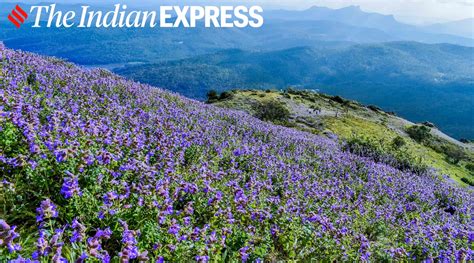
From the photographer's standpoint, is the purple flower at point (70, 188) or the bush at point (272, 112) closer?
the purple flower at point (70, 188)

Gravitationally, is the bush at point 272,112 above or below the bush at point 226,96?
above

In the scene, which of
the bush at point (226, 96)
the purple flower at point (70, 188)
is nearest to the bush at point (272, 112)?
the bush at point (226, 96)

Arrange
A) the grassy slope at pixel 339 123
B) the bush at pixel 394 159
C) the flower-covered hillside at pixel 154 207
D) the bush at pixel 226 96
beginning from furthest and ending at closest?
the bush at pixel 226 96 → the grassy slope at pixel 339 123 → the bush at pixel 394 159 → the flower-covered hillside at pixel 154 207

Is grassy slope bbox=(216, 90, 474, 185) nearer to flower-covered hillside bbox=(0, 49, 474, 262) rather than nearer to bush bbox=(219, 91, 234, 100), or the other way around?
bush bbox=(219, 91, 234, 100)

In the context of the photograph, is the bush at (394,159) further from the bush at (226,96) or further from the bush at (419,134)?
the bush at (226,96)

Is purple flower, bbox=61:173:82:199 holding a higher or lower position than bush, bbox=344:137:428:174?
higher

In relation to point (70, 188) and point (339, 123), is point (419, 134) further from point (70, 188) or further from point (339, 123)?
point (70, 188)

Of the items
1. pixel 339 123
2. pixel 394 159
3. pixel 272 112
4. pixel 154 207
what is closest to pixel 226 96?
pixel 272 112

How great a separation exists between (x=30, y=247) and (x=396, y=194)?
1059 centimetres

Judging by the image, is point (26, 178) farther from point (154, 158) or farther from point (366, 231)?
point (366, 231)

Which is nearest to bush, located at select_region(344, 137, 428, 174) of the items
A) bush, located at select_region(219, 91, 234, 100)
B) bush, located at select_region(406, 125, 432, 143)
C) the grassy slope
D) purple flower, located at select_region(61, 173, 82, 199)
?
purple flower, located at select_region(61, 173, 82, 199)

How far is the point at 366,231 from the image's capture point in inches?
333

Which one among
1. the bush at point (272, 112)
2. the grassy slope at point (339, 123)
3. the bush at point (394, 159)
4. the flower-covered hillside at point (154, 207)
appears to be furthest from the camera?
the bush at point (272, 112)

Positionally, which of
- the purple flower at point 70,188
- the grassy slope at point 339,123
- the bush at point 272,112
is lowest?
the grassy slope at point 339,123
